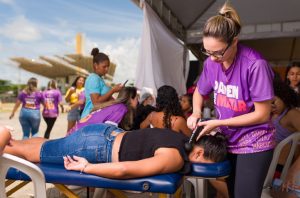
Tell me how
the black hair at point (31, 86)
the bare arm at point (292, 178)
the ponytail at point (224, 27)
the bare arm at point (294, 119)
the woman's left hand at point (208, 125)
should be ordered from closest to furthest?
1. the ponytail at point (224, 27)
2. the woman's left hand at point (208, 125)
3. the bare arm at point (292, 178)
4. the bare arm at point (294, 119)
5. the black hair at point (31, 86)

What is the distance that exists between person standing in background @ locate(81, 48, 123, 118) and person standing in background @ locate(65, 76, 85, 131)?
2.26 m

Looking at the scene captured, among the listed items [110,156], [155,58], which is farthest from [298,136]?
[155,58]

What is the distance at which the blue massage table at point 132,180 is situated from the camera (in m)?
1.48

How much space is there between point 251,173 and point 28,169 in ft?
3.45

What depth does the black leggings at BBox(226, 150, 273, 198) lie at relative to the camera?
1517 mm

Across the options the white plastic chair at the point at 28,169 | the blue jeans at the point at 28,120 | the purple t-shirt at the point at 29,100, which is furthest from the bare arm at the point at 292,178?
the purple t-shirt at the point at 29,100

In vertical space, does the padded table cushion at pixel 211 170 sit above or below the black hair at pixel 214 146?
below

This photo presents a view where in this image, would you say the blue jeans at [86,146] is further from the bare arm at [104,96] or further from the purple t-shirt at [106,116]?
the bare arm at [104,96]

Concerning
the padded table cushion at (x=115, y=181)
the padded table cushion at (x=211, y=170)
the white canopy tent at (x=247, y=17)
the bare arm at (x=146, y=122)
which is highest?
the white canopy tent at (x=247, y=17)

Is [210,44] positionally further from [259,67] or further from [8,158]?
[8,158]

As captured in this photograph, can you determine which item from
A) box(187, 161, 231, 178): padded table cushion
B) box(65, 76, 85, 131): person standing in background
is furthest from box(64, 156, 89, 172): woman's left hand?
box(65, 76, 85, 131): person standing in background

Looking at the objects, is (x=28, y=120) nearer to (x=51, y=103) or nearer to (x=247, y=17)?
(x=51, y=103)

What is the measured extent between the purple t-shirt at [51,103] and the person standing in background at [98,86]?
290 centimetres

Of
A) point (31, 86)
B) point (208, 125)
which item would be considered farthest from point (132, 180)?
point (31, 86)
